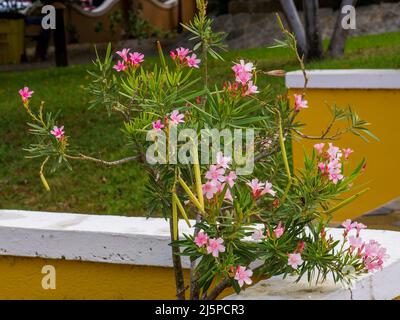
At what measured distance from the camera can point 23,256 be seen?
4.02 m

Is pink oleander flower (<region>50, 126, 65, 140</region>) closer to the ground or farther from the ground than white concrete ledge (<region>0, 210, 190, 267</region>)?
farther from the ground

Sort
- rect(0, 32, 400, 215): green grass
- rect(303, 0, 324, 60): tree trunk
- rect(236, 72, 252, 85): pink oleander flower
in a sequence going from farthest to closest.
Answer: rect(303, 0, 324, 60): tree trunk < rect(0, 32, 400, 215): green grass < rect(236, 72, 252, 85): pink oleander flower

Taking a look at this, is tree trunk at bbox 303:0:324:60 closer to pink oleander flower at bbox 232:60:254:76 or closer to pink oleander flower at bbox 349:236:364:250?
pink oleander flower at bbox 232:60:254:76

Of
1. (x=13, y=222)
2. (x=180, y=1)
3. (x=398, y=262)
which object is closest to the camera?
(x=398, y=262)

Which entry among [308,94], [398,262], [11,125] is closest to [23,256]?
[398,262]

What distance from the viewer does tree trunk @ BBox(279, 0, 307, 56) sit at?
591 inches

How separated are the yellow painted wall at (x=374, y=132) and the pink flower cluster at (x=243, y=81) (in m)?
3.95

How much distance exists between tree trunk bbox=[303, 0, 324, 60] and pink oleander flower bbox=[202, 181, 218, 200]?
39.6ft

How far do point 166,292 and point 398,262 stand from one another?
91 centimetres

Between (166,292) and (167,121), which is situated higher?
(167,121)

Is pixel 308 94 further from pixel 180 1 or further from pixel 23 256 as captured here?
pixel 180 1

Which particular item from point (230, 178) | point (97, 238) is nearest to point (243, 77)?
point (230, 178)

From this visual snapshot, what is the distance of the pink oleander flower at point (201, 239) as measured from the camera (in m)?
3.05

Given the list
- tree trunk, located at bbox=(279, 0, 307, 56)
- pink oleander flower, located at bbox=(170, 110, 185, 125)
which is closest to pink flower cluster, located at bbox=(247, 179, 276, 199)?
pink oleander flower, located at bbox=(170, 110, 185, 125)
